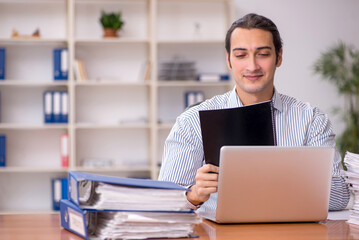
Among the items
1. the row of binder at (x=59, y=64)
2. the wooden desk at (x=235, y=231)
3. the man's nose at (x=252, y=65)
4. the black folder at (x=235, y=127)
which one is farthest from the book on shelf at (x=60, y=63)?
the black folder at (x=235, y=127)

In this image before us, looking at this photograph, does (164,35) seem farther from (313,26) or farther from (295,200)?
(295,200)

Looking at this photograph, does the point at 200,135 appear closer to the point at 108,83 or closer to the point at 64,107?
the point at 108,83

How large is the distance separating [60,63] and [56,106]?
0.38 meters

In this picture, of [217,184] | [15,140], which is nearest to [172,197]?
[217,184]

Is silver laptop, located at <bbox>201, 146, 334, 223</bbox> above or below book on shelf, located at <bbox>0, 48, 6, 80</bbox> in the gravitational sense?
below

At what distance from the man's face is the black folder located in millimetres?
624

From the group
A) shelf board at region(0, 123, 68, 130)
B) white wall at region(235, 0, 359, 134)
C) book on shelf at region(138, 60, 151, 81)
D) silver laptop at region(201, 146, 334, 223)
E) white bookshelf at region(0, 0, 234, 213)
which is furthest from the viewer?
white wall at region(235, 0, 359, 134)

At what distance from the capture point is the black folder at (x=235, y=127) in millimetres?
1490

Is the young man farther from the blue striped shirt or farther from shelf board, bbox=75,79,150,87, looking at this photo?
shelf board, bbox=75,79,150,87

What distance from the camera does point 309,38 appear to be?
5.50m

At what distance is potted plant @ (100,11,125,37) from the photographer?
500 cm

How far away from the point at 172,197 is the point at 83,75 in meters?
3.85

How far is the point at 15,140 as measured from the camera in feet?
16.9

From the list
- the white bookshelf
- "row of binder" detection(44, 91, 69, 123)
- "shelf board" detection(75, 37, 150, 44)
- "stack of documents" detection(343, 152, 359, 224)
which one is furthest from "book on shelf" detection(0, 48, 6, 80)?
"stack of documents" detection(343, 152, 359, 224)
